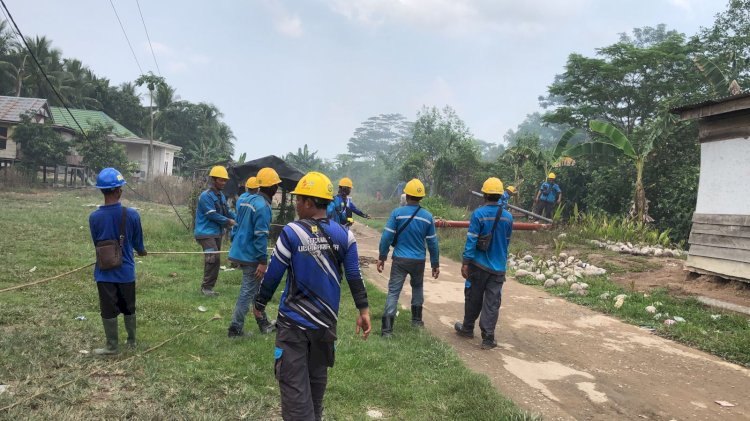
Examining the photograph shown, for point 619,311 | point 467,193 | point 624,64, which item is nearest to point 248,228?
point 619,311

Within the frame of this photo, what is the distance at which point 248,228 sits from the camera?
5.72 metres

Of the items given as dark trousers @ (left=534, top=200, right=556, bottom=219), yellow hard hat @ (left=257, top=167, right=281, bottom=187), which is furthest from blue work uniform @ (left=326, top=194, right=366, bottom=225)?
dark trousers @ (left=534, top=200, right=556, bottom=219)

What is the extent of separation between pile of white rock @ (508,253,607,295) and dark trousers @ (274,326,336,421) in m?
6.97

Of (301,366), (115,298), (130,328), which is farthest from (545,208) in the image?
(301,366)

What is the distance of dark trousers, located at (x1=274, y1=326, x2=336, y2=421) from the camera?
3041 mm

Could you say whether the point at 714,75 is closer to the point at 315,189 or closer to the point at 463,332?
the point at 463,332

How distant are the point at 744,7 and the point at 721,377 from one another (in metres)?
26.7

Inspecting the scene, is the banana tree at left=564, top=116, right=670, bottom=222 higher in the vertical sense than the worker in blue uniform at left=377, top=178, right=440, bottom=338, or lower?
higher

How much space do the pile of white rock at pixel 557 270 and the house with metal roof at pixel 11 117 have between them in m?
28.2

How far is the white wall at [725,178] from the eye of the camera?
27.5 feet

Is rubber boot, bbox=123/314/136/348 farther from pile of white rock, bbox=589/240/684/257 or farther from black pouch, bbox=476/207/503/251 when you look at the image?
pile of white rock, bbox=589/240/684/257

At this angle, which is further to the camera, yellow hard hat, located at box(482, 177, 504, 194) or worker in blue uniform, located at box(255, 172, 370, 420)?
yellow hard hat, located at box(482, 177, 504, 194)

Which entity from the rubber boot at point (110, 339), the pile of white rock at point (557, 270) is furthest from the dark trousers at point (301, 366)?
the pile of white rock at point (557, 270)

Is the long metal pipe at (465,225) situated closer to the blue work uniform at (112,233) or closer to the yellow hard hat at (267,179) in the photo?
the yellow hard hat at (267,179)
